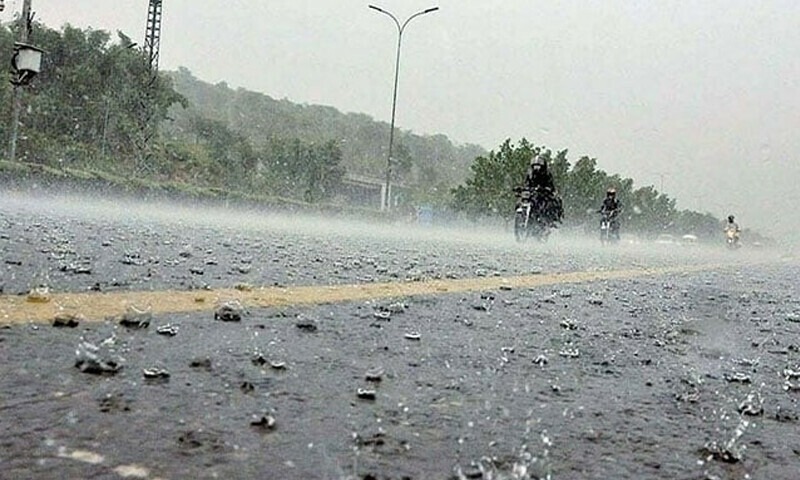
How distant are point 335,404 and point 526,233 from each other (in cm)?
1580

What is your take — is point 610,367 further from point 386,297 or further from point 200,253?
point 200,253

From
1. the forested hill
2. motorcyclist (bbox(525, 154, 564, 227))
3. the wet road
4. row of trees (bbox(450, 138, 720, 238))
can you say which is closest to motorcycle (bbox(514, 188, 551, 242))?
motorcyclist (bbox(525, 154, 564, 227))

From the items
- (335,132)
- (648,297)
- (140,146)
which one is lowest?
(648,297)

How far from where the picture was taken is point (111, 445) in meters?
1.31

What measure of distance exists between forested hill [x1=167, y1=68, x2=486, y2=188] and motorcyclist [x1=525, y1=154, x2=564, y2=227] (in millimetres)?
69865

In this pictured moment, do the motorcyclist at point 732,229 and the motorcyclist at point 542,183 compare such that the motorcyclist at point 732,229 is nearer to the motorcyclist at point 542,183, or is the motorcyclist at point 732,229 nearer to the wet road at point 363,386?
the motorcyclist at point 542,183

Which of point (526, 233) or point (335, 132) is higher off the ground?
point (335, 132)

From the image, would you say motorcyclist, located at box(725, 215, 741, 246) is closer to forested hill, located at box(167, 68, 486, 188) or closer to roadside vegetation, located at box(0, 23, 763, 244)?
roadside vegetation, located at box(0, 23, 763, 244)

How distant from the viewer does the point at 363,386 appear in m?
1.99

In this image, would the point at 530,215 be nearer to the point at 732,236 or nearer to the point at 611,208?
the point at 611,208

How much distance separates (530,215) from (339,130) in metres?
104

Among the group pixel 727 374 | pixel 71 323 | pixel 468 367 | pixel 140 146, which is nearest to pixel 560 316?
pixel 727 374

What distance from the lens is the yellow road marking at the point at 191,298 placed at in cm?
256

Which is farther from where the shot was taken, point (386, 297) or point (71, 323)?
point (386, 297)
